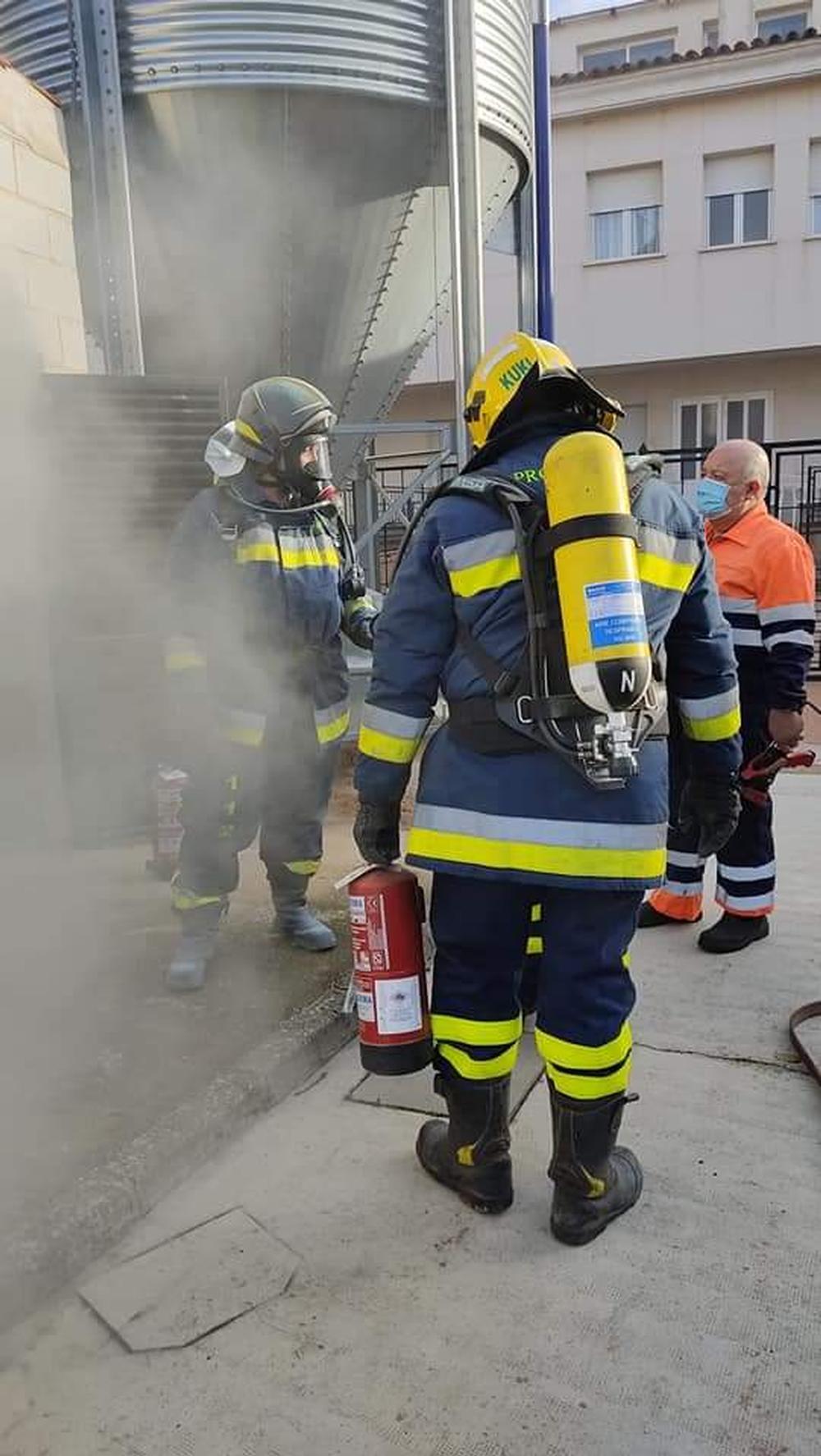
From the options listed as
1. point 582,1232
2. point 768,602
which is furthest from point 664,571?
point 768,602

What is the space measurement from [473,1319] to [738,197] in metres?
16.9

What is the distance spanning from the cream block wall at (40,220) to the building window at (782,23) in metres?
18.5

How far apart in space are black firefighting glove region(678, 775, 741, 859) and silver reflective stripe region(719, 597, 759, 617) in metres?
1.11

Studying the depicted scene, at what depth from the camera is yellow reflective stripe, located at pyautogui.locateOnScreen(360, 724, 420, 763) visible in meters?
2.12

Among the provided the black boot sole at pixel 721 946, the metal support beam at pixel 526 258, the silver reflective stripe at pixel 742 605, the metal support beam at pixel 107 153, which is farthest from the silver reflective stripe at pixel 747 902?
the metal support beam at pixel 526 258

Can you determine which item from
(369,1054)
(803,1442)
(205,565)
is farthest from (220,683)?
(803,1442)

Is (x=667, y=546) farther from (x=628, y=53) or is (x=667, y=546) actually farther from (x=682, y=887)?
(x=628, y=53)

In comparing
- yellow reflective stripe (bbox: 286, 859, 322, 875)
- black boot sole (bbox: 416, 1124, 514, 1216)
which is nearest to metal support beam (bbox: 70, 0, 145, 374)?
yellow reflective stripe (bbox: 286, 859, 322, 875)

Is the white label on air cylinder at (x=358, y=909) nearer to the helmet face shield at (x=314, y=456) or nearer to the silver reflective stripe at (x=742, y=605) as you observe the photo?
the helmet face shield at (x=314, y=456)

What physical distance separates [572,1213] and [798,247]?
1612cm

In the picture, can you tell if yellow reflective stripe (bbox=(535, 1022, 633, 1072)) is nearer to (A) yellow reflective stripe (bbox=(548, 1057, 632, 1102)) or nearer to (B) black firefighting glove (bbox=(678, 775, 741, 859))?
(A) yellow reflective stripe (bbox=(548, 1057, 632, 1102))

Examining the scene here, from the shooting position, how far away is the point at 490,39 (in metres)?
4.86

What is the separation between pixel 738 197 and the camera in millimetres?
15422

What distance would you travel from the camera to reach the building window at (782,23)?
1789 cm
